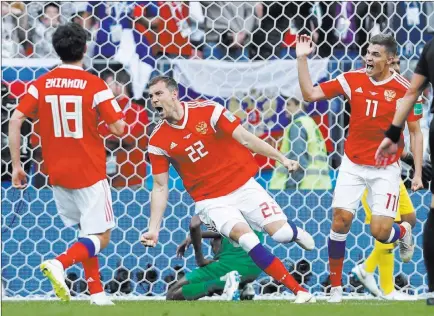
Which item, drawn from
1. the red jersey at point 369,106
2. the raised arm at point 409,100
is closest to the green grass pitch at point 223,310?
the raised arm at point 409,100

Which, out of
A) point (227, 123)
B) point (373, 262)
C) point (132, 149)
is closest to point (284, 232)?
point (227, 123)

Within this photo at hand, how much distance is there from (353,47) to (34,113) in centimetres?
331

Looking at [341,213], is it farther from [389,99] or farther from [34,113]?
[34,113]

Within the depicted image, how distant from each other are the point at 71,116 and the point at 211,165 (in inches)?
39.3

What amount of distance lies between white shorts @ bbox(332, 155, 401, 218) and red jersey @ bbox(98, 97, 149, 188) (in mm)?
1928

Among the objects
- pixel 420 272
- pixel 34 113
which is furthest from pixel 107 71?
pixel 420 272

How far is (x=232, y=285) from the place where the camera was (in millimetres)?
8555

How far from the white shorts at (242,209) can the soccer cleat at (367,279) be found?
121cm

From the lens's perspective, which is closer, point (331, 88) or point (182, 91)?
point (331, 88)

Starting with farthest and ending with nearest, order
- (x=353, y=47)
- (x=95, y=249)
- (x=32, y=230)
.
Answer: (x=353, y=47), (x=32, y=230), (x=95, y=249)

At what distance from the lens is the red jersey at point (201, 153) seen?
8.17m

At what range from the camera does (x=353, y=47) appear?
33.7ft

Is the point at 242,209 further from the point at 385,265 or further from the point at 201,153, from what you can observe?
the point at 385,265

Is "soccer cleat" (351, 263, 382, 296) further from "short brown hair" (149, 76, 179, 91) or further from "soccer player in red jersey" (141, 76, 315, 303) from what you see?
"short brown hair" (149, 76, 179, 91)
